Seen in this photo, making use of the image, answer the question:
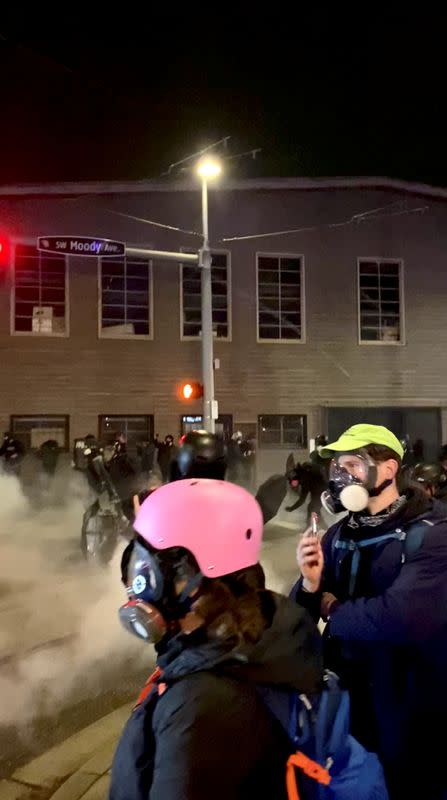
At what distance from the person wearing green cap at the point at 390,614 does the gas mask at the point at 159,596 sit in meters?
0.81

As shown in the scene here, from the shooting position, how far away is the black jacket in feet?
4.38

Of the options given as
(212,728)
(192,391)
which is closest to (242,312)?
(192,391)

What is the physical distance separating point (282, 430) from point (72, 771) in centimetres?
1866

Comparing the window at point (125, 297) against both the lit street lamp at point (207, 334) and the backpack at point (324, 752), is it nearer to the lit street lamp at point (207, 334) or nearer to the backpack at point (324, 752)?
the lit street lamp at point (207, 334)

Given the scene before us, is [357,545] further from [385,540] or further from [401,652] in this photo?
[401,652]

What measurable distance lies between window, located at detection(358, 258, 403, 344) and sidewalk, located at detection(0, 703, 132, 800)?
2008 cm

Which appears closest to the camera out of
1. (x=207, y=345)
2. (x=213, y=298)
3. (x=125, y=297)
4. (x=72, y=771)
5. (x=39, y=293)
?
(x=72, y=771)

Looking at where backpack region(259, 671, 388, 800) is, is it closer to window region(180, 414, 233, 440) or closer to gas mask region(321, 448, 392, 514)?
gas mask region(321, 448, 392, 514)

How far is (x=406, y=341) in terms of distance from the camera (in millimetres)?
23469

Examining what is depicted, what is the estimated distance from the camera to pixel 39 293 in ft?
69.2

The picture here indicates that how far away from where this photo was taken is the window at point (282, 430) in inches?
880

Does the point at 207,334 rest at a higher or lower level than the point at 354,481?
higher

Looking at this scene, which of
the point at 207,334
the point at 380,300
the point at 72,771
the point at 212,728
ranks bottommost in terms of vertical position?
the point at 72,771

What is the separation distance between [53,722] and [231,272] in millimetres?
18762
